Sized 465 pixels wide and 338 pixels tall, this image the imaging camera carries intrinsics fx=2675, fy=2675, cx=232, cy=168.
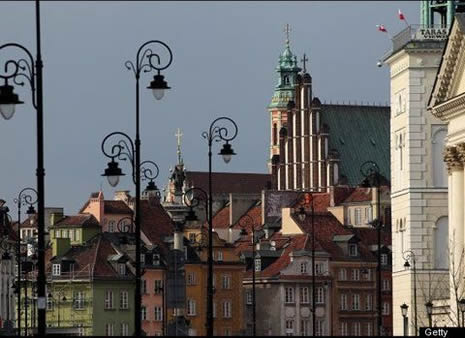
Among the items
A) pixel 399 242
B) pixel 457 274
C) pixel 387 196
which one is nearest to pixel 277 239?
pixel 387 196

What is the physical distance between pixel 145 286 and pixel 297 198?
40.4 meters

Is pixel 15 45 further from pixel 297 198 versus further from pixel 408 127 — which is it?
pixel 297 198

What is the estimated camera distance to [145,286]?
6161 inches

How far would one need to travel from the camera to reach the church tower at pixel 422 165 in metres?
103

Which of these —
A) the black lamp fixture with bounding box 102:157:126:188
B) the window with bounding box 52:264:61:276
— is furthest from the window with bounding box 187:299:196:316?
the black lamp fixture with bounding box 102:157:126:188

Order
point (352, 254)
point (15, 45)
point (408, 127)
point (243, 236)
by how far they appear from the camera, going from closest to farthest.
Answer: point (15, 45) < point (408, 127) < point (352, 254) < point (243, 236)

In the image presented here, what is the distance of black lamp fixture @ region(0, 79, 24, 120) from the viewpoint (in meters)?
46.4

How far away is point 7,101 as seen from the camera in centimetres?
4672

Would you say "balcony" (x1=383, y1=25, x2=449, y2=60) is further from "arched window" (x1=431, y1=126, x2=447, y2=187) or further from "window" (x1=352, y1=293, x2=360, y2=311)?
"window" (x1=352, y1=293, x2=360, y2=311)

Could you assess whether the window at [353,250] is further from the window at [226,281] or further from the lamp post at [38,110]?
the lamp post at [38,110]

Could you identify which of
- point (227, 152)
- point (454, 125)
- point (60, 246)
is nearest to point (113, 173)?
point (227, 152)

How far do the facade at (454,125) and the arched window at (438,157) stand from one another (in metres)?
14.5

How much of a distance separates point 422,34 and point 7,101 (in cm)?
5865

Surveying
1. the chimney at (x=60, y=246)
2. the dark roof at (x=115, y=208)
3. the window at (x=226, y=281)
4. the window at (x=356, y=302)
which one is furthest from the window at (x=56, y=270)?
the dark roof at (x=115, y=208)
